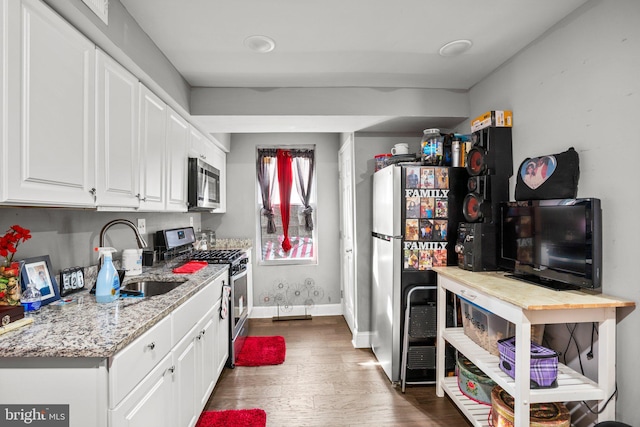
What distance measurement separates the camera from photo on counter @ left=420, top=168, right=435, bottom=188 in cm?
257

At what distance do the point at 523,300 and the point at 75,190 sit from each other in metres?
2.12

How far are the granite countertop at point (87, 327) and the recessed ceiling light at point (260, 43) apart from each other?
1612 mm

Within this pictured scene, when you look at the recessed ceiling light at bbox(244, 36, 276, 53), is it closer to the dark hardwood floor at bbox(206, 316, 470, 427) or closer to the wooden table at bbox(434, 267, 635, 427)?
the wooden table at bbox(434, 267, 635, 427)

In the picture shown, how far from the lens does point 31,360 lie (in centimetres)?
109

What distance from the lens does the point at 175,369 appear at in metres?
1.67

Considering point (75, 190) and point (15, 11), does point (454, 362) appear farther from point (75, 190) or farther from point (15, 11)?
point (15, 11)

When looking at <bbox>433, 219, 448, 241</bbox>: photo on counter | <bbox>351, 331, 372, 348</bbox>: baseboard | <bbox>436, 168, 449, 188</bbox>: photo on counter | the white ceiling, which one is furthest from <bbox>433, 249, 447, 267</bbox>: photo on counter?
the white ceiling

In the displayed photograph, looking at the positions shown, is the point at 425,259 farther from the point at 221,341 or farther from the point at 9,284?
the point at 9,284

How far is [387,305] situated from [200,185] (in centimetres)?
197

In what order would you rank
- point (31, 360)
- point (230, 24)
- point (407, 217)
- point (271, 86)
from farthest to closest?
point (271, 86), point (407, 217), point (230, 24), point (31, 360)

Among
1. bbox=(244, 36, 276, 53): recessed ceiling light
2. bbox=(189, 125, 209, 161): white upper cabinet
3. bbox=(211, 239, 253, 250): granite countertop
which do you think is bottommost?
bbox=(211, 239, 253, 250): granite countertop

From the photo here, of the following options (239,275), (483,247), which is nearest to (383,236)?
(483,247)

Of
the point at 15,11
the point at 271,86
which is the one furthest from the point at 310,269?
the point at 15,11

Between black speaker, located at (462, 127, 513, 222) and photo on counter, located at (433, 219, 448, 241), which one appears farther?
photo on counter, located at (433, 219, 448, 241)
